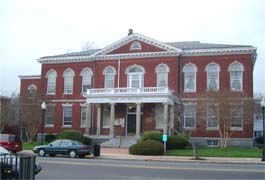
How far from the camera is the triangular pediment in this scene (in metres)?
46.4

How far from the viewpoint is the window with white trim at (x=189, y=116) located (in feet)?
146

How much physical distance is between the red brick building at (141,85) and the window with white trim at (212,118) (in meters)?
0.11

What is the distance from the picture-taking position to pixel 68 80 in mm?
51094

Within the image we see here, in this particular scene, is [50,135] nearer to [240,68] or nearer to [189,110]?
[189,110]

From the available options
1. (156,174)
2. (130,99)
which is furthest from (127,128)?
(156,174)

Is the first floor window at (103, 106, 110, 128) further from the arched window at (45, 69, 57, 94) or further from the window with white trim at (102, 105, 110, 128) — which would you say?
the arched window at (45, 69, 57, 94)

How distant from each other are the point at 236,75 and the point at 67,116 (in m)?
20.4

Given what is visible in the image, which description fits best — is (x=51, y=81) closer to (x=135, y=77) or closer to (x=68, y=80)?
(x=68, y=80)

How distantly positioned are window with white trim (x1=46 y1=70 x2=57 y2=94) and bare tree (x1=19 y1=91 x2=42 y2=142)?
5.02 m

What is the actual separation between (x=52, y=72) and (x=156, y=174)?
37.0 meters

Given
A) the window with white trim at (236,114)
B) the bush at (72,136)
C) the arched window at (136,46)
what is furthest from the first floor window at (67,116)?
the window with white trim at (236,114)

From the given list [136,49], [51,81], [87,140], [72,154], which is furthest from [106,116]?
[72,154]

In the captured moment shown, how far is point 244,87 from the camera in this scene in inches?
1714

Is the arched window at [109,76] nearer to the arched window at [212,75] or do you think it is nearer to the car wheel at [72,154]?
the arched window at [212,75]
